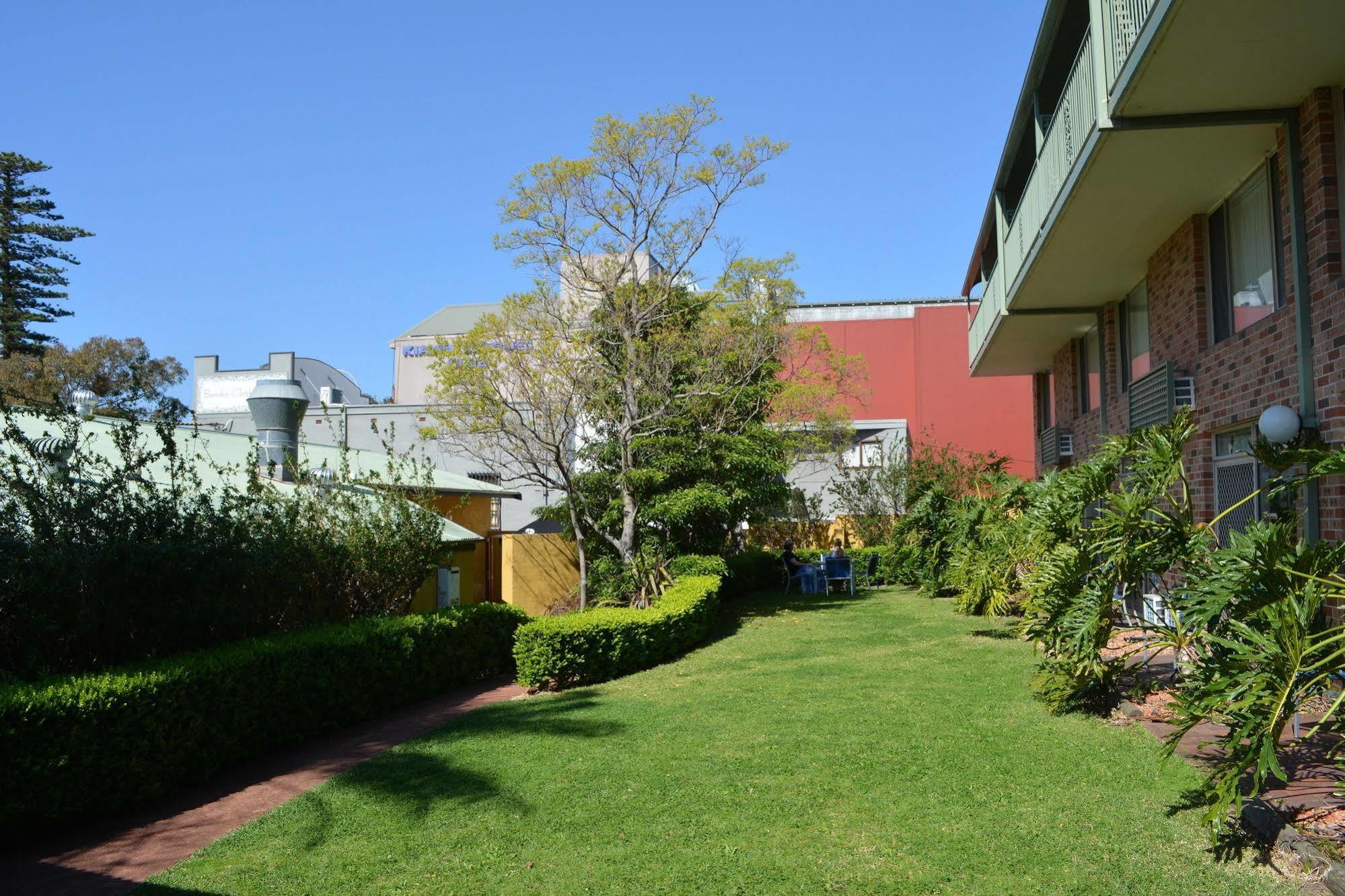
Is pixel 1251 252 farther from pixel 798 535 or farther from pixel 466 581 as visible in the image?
pixel 798 535

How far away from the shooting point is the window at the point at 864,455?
28688 mm

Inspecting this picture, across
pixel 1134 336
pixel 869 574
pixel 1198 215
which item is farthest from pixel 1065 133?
pixel 869 574

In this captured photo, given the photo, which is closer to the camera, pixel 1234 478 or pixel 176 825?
pixel 176 825

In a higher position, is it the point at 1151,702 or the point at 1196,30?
the point at 1196,30

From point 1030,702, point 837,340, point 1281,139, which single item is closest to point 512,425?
point 1030,702

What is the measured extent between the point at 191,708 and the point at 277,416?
804 centimetres

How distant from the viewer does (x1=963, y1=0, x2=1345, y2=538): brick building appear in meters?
6.86

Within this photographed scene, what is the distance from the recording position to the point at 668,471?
18.0 meters

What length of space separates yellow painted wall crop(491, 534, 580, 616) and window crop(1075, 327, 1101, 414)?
10.3 meters

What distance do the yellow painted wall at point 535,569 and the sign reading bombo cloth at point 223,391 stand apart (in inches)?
1164

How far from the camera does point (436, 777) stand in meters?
7.32

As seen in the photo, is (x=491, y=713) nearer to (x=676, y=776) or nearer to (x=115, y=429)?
(x=676, y=776)

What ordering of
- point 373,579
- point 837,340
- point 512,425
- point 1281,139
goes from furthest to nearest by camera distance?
point 837,340, point 512,425, point 373,579, point 1281,139

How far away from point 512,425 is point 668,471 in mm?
Result: 3556
